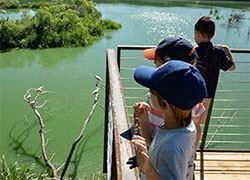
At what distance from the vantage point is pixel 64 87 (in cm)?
748

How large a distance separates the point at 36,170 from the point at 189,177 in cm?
388

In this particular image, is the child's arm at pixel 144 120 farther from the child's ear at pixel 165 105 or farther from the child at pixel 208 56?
the child at pixel 208 56

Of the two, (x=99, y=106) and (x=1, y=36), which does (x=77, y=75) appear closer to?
(x=99, y=106)

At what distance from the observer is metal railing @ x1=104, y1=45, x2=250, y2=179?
1.23 meters

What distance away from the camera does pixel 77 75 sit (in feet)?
27.0

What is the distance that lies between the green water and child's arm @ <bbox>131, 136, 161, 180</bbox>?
3.86 metres

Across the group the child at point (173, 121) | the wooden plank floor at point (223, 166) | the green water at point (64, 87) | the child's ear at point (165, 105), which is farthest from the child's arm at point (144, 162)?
the green water at point (64, 87)

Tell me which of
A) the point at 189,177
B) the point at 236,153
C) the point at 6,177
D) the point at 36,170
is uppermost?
the point at 189,177

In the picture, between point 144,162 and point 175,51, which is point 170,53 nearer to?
point 175,51

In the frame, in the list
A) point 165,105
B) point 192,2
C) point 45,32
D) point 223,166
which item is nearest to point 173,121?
point 165,105

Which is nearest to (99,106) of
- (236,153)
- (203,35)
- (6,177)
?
(6,177)

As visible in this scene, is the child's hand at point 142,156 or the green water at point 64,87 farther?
the green water at point 64,87

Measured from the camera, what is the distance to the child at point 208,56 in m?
1.80

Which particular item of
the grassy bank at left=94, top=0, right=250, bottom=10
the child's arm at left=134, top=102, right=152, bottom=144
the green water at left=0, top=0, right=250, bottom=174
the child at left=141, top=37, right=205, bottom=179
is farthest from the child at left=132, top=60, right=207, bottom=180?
the grassy bank at left=94, top=0, right=250, bottom=10
